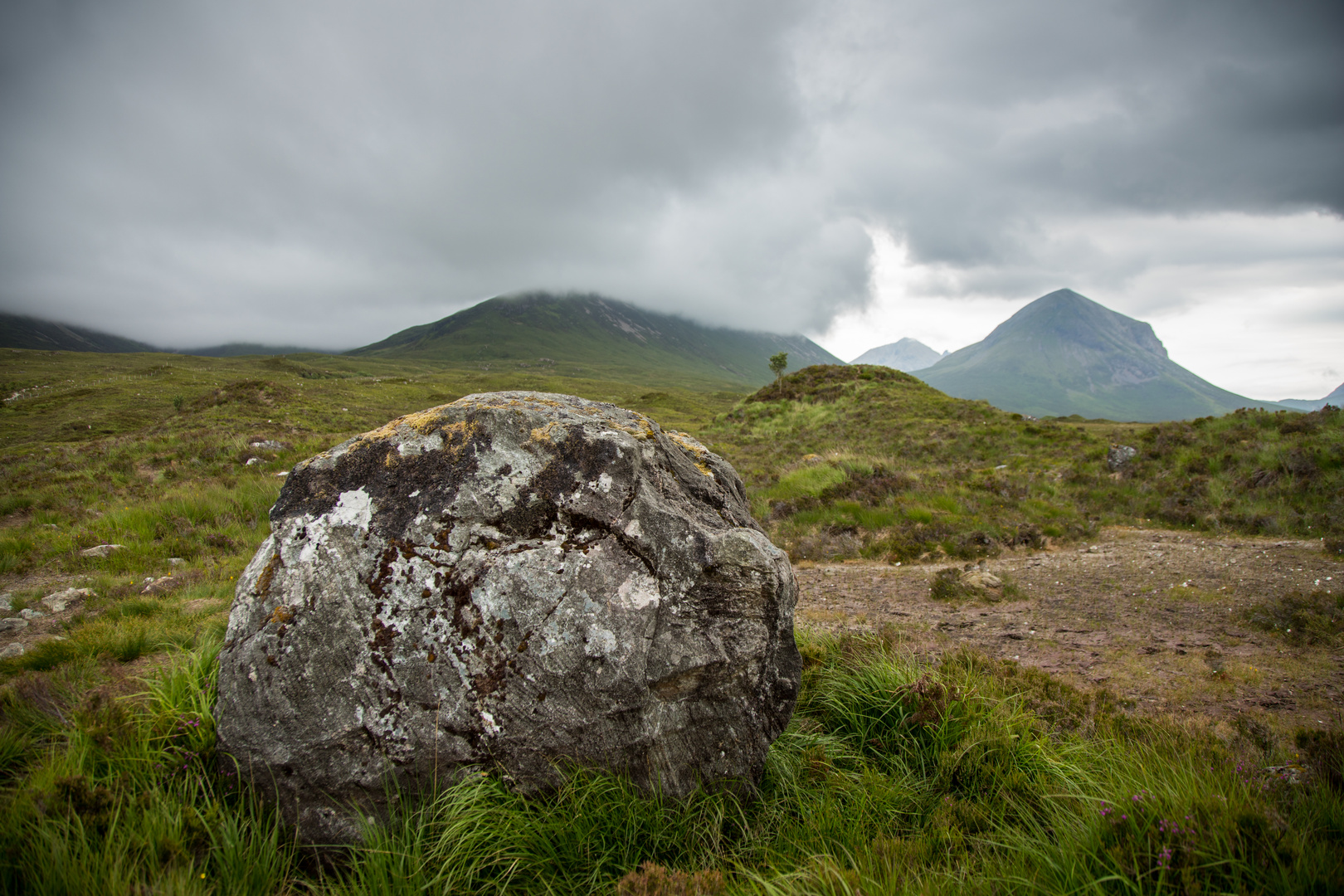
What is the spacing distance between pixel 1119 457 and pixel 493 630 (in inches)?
724

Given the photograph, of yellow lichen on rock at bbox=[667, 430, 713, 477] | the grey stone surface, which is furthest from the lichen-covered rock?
the grey stone surface

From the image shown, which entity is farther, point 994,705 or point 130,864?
point 994,705

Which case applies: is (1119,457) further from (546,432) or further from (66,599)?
(66,599)

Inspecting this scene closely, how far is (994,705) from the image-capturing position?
174 inches

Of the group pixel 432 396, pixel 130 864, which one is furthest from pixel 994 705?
pixel 432 396

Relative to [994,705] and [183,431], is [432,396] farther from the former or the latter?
[994,705]

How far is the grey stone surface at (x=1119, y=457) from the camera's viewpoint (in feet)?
48.8

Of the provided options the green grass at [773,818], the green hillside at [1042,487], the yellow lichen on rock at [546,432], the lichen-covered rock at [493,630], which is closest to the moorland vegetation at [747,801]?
the green grass at [773,818]

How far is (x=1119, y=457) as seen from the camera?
1516 centimetres

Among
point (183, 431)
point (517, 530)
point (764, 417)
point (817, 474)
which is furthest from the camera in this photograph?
point (764, 417)

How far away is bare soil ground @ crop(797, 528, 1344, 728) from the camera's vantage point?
5.09 metres

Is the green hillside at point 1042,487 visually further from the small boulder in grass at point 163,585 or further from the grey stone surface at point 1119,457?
the small boulder in grass at point 163,585

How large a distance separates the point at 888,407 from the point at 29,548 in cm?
3031

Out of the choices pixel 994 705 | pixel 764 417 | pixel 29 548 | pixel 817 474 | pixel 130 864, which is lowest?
pixel 29 548
